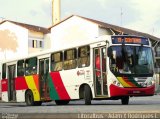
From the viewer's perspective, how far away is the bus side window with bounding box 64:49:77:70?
23391 mm

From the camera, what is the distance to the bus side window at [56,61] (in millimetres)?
24656

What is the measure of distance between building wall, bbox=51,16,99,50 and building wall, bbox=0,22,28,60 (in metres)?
4.41

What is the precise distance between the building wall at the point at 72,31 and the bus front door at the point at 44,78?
42852mm

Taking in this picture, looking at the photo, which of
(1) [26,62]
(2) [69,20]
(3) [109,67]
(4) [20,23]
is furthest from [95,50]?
(4) [20,23]

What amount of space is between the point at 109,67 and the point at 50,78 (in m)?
5.20

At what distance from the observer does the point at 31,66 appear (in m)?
27.3

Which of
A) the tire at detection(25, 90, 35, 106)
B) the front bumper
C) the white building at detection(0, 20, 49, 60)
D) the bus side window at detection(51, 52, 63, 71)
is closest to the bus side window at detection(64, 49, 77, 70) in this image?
the bus side window at detection(51, 52, 63, 71)

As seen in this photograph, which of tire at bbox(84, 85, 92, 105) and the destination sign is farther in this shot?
tire at bbox(84, 85, 92, 105)

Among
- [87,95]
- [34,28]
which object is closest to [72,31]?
[34,28]

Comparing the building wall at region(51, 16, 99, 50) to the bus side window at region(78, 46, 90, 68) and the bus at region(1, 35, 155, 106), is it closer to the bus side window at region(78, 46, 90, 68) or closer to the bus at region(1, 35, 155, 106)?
the bus at region(1, 35, 155, 106)

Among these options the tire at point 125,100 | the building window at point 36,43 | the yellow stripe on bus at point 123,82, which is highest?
the building window at point 36,43

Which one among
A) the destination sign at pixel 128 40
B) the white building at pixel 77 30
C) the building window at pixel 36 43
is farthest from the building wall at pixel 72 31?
the destination sign at pixel 128 40

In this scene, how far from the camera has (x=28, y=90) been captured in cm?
2780

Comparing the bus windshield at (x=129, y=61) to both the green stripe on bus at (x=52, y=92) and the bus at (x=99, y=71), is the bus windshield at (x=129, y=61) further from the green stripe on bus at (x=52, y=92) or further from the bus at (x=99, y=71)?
the green stripe on bus at (x=52, y=92)
